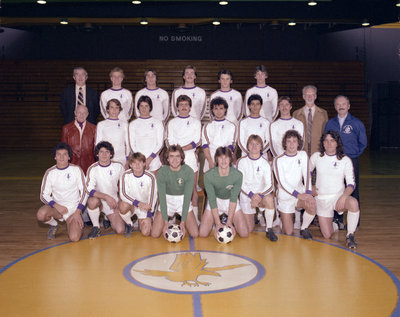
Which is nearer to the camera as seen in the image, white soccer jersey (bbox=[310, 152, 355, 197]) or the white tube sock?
white soccer jersey (bbox=[310, 152, 355, 197])

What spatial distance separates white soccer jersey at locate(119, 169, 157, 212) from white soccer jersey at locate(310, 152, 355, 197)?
2.14 m

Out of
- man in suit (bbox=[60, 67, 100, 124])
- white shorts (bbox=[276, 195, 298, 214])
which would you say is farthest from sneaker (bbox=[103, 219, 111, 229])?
white shorts (bbox=[276, 195, 298, 214])

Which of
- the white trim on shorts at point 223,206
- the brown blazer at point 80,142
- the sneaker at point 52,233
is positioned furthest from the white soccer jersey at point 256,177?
the sneaker at point 52,233

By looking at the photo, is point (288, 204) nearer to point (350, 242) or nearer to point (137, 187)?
point (350, 242)

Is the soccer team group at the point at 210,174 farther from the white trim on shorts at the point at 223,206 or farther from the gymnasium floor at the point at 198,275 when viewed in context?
the gymnasium floor at the point at 198,275

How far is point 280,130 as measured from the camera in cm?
588

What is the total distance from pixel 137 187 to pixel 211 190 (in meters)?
0.99

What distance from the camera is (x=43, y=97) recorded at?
1828 cm

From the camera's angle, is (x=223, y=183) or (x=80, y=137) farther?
(x=80, y=137)

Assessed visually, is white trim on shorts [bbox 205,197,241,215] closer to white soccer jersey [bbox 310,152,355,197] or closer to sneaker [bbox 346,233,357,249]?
white soccer jersey [bbox 310,152,355,197]

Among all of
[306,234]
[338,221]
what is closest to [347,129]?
[338,221]

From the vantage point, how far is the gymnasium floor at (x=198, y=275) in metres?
3.22

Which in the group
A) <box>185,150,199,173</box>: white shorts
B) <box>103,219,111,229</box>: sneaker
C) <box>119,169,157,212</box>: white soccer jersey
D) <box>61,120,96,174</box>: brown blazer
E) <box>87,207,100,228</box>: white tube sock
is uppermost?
<box>61,120,96,174</box>: brown blazer

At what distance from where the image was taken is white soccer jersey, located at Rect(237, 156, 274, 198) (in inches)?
213
